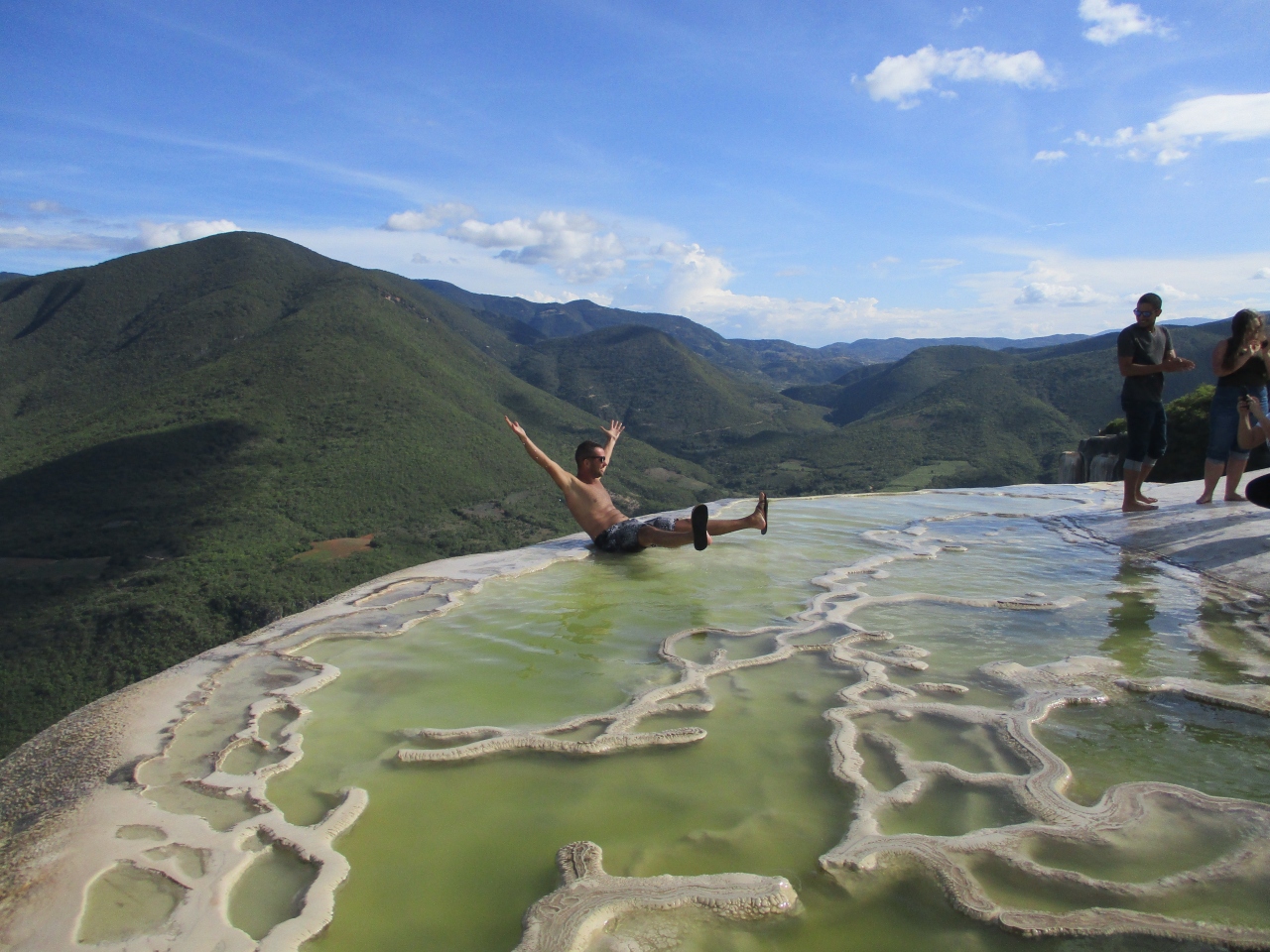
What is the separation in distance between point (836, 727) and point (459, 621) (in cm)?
270

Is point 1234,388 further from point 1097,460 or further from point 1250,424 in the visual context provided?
point 1097,460

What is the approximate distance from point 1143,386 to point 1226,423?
2.48ft

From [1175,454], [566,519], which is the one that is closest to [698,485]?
[566,519]

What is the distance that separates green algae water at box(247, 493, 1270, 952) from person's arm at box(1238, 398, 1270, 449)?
93.6 inches

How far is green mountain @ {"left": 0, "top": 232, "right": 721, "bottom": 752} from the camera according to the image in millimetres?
53594

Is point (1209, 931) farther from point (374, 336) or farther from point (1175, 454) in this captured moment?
point (374, 336)

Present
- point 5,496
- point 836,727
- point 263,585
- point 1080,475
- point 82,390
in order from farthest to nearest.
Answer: point 82,390
point 5,496
point 263,585
point 1080,475
point 836,727

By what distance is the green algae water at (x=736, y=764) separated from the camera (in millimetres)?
1982

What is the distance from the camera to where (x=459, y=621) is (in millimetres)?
4887

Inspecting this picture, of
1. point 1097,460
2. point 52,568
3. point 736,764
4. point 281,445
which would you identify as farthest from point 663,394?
point 736,764

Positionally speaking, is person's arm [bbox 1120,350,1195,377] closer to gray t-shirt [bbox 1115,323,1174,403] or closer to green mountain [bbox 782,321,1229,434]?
gray t-shirt [bbox 1115,323,1174,403]

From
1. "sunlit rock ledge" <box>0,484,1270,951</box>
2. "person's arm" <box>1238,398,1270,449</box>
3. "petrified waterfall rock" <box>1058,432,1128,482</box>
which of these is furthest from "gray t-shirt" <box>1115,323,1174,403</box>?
"petrified waterfall rock" <box>1058,432,1128,482</box>

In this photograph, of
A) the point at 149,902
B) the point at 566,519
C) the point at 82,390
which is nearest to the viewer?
the point at 149,902

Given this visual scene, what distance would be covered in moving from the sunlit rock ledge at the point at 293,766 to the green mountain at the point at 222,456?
5074cm
